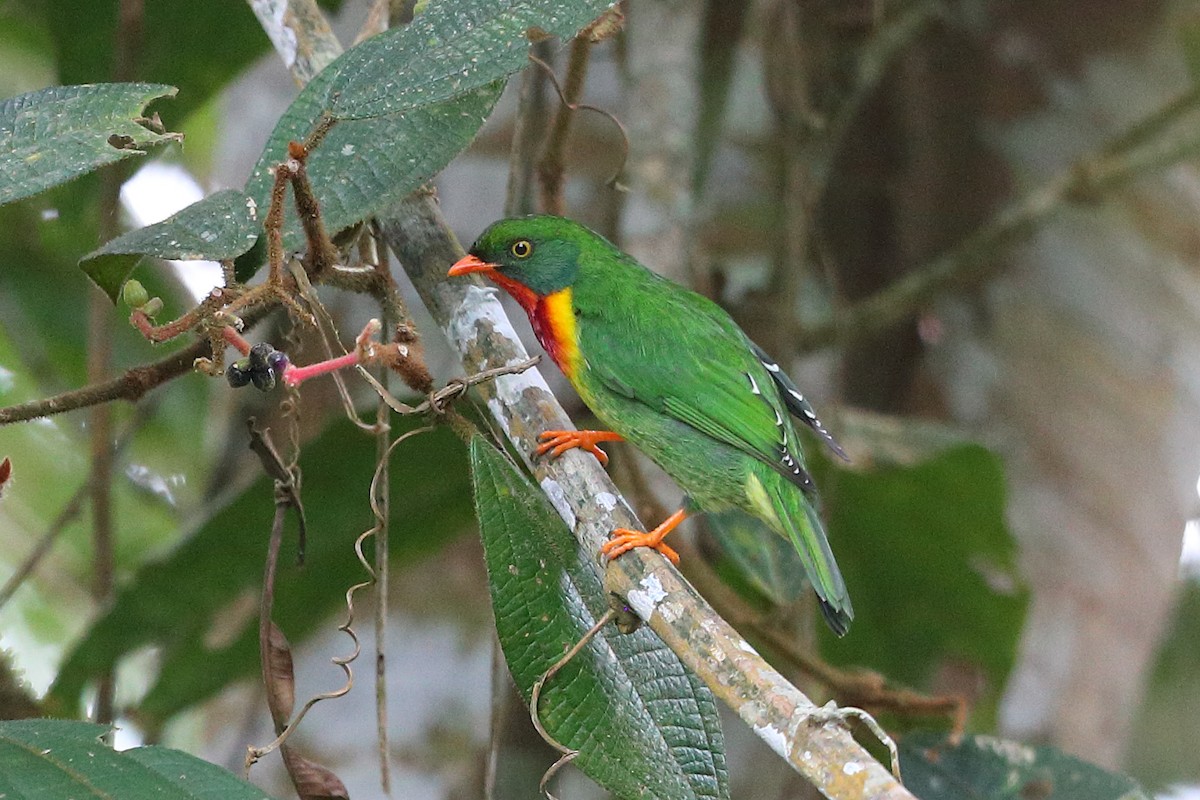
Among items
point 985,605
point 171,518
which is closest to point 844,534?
point 985,605

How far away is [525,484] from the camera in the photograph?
6.42ft

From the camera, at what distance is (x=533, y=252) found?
288 cm

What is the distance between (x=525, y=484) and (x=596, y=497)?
0.61ft

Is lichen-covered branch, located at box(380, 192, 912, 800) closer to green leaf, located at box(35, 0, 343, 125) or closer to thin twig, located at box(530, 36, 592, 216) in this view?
thin twig, located at box(530, 36, 592, 216)

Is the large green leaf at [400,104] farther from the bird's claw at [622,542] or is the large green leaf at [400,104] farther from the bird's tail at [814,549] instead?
the bird's tail at [814,549]

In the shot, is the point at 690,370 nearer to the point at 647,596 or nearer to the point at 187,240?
the point at 647,596

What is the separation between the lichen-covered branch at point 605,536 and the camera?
4.26 feet

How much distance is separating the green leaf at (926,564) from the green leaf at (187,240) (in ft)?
7.31

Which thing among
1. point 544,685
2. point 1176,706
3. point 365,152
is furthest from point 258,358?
point 1176,706

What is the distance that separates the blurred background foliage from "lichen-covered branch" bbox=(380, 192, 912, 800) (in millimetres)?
904

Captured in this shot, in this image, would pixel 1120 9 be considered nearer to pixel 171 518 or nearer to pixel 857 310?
pixel 857 310

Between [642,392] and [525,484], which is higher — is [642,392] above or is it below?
above

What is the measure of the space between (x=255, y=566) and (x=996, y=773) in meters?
1.82

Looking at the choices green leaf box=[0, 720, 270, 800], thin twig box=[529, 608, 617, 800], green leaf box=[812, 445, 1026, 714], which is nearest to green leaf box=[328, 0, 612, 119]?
thin twig box=[529, 608, 617, 800]
